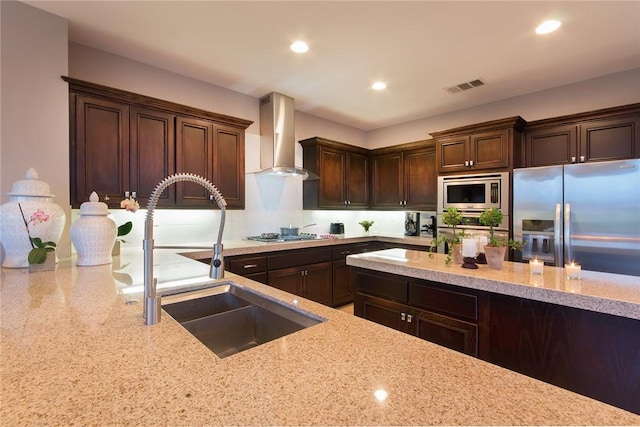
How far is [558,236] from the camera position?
294cm

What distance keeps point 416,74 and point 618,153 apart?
84.3 inches

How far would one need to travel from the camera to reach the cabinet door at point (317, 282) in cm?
351

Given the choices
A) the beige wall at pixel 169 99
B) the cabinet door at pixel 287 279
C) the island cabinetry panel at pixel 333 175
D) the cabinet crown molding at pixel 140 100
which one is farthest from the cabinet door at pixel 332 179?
the cabinet crown molding at pixel 140 100

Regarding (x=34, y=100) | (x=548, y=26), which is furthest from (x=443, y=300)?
(x=34, y=100)

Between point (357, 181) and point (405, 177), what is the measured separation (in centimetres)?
74

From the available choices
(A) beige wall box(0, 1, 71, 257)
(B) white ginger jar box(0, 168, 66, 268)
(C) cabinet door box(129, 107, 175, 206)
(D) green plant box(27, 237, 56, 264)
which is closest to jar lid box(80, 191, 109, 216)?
(B) white ginger jar box(0, 168, 66, 268)

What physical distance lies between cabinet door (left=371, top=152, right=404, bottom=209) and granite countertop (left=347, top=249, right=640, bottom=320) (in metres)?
2.57

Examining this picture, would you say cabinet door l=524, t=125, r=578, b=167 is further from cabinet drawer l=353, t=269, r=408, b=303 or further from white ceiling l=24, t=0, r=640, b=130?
cabinet drawer l=353, t=269, r=408, b=303

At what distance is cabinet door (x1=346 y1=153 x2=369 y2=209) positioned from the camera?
4.65 metres

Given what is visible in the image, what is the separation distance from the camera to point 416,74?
10.4 feet

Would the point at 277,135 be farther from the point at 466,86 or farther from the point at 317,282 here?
the point at 466,86

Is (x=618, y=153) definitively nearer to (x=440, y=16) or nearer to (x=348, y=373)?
(x=440, y=16)

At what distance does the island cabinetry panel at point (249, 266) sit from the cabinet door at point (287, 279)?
9 cm

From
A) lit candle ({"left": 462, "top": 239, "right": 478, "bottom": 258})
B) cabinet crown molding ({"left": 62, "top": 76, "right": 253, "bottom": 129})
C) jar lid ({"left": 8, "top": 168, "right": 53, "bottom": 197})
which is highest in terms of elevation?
cabinet crown molding ({"left": 62, "top": 76, "right": 253, "bottom": 129})
